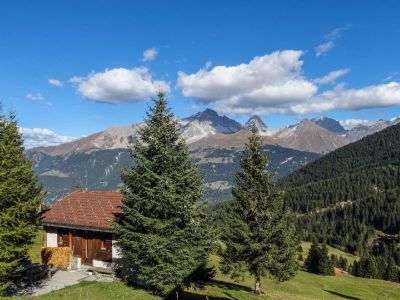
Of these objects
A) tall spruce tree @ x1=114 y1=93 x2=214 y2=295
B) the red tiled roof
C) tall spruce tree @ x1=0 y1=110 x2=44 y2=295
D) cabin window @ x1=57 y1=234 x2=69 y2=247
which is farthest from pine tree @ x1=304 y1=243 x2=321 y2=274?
tall spruce tree @ x1=0 y1=110 x2=44 y2=295

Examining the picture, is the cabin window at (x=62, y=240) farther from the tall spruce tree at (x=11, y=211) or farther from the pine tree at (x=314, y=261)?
Result: the pine tree at (x=314, y=261)

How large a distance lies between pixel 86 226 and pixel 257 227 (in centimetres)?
1537

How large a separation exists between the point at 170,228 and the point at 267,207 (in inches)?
367

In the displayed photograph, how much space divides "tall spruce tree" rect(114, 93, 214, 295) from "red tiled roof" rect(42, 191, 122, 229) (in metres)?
7.83

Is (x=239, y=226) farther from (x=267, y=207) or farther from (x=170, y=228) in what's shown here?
(x=170, y=228)

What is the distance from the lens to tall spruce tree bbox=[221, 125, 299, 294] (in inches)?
1268

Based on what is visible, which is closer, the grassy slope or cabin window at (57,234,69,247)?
the grassy slope

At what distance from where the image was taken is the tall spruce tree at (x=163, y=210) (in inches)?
1058

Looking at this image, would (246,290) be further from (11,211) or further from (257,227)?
(11,211)

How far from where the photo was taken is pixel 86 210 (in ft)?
125

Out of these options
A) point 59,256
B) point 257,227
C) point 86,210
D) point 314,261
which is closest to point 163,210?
point 257,227

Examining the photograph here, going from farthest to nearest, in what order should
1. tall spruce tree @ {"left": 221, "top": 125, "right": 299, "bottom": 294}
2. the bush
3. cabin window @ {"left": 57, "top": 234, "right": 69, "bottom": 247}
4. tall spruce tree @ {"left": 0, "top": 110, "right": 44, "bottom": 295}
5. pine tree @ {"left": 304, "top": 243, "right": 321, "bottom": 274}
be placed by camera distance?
pine tree @ {"left": 304, "top": 243, "right": 321, "bottom": 274} → cabin window @ {"left": 57, "top": 234, "right": 69, "bottom": 247} → the bush → tall spruce tree @ {"left": 221, "top": 125, "right": 299, "bottom": 294} → tall spruce tree @ {"left": 0, "top": 110, "right": 44, "bottom": 295}

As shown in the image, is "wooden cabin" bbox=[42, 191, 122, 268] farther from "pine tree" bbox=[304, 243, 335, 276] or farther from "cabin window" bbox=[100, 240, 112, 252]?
"pine tree" bbox=[304, 243, 335, 276]

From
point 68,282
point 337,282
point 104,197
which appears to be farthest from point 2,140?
point 337,282
